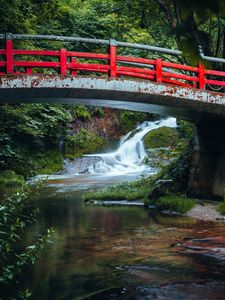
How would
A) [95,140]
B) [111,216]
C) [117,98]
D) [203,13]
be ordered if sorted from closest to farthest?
[203,13] < [117,98] < [111,216] < [95,140]

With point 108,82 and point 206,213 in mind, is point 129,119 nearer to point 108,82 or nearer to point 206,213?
Answer: point 206,213

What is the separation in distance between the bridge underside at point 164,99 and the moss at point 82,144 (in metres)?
15.3

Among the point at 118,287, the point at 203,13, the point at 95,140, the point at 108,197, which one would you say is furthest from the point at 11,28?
the point at 95,140

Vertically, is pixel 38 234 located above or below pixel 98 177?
above

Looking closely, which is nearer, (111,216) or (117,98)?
(117,98)

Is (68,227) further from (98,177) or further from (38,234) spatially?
(98,177)

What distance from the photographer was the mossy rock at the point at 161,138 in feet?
97.8

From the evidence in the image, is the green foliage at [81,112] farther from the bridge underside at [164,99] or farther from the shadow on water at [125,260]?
the shadow on water at [125,260]

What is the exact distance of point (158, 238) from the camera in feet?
32.8

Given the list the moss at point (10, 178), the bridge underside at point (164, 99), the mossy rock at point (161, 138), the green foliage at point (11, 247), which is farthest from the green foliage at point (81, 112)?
the green foliage at point (11, 247)

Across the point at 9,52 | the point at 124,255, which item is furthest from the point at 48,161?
the point at 124,255

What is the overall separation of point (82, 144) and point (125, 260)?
72.5ft

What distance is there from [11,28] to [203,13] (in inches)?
522

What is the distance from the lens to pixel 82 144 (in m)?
30.1
